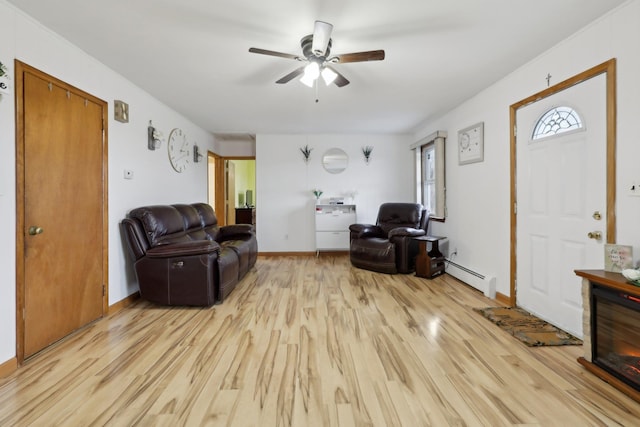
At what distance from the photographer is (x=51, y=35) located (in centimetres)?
224

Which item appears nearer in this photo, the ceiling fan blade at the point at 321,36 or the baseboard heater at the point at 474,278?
the ceiling fan blade at the point at 321,36

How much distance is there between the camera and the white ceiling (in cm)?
198

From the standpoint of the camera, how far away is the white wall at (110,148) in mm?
1880

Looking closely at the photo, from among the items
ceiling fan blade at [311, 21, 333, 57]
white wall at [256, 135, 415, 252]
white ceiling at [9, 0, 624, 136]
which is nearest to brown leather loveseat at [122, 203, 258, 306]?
white ceiling at [9, 0, 624, 136]

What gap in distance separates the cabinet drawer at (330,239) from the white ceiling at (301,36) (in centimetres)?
258

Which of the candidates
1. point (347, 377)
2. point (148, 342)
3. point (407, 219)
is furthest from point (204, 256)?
point (407, 219)

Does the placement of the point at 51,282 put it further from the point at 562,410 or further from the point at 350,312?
the point at 562,410

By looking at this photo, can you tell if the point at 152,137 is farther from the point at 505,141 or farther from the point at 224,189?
the point at 505,141

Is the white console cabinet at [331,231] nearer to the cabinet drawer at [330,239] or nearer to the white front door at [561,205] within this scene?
the cabinet drawer at [330,239]

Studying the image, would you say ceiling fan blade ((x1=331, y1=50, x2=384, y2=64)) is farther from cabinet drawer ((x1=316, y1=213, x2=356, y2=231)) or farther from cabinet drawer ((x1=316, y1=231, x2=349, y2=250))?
cabinet drawer ((x1=316, y1=231, x2=349, y2=250))

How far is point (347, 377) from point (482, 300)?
2130 millimetres

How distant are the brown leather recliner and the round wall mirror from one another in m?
1.31

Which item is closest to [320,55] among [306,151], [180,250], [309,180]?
[180,250]

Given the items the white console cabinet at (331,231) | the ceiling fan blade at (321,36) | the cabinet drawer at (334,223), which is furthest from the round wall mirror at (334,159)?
the ceiling fan blade at (321,36)
